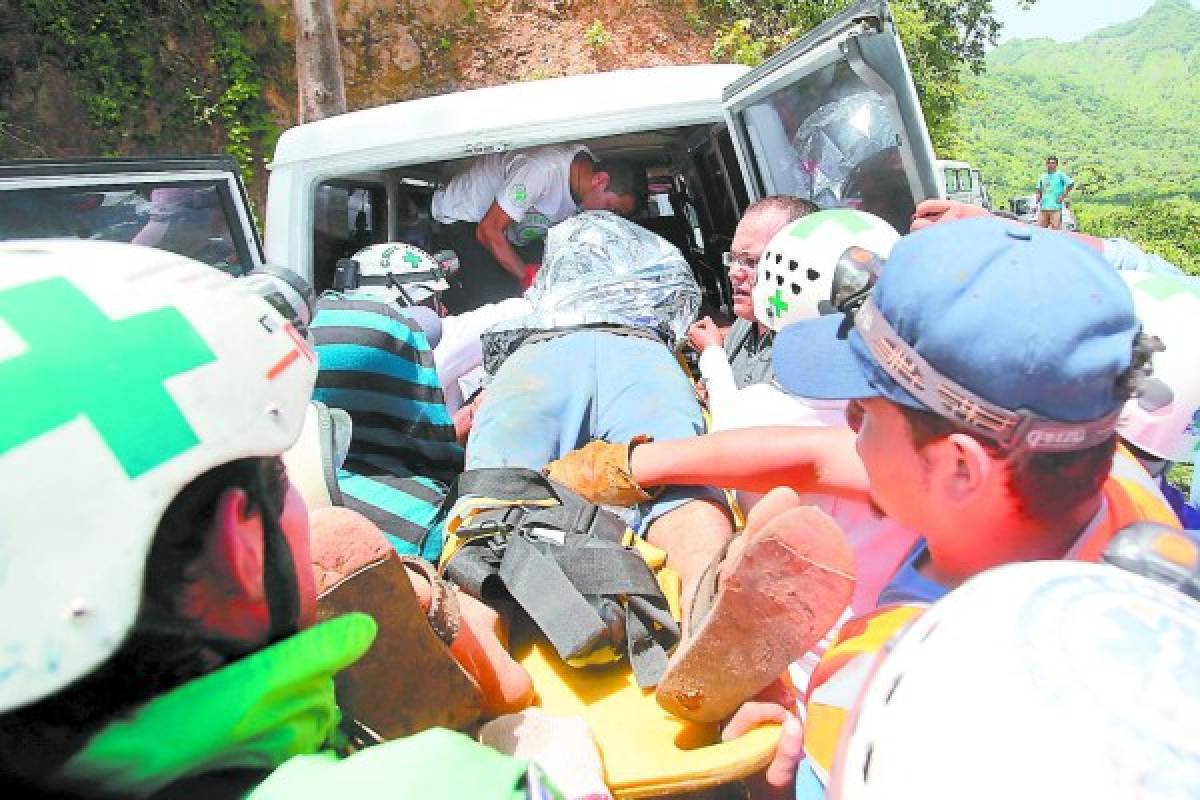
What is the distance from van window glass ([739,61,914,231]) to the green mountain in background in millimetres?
25158

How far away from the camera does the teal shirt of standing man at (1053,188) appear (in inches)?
777

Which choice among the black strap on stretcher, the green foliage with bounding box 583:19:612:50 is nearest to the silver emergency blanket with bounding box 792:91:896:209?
the black strap on stretcher

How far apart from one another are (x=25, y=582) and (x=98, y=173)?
281cm

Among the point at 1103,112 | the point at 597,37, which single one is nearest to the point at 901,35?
the point at 597,37

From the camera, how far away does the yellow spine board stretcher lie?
1690mm

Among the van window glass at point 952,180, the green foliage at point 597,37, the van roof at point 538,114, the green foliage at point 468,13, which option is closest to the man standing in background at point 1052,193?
the van window glass at point 952,180

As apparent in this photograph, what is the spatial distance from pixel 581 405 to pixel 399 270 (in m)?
1.53

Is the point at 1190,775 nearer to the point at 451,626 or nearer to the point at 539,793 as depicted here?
the point at 539,793

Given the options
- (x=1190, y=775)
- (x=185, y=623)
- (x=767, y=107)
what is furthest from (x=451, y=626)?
(x=767, y=107)

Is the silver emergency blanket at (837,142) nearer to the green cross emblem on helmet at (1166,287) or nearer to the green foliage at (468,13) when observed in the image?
the green cross emblem on helmet at (1166,287)

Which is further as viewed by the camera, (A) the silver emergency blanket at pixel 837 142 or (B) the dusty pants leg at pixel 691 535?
(A) the silver emergency blanket at pixel 837 142

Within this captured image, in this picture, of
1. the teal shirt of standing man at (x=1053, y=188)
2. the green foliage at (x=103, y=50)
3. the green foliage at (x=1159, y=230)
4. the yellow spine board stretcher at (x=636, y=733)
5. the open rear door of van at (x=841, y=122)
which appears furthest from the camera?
the teal shirt of standing man at (x=1053, y=188)

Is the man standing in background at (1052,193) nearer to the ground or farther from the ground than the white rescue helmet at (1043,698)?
nearer to the ground

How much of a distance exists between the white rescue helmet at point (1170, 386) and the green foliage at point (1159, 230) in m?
17.3
